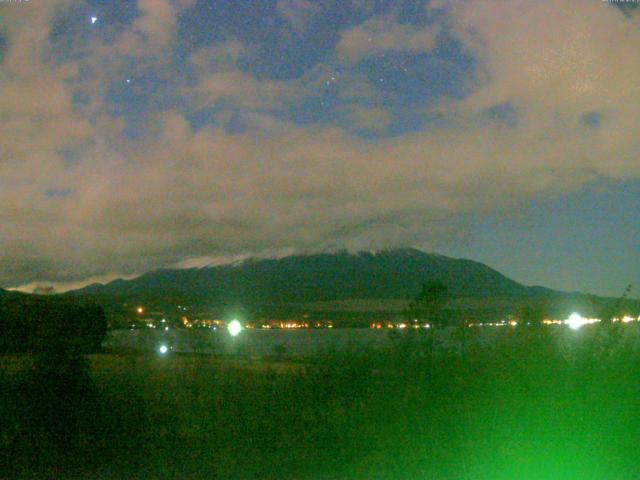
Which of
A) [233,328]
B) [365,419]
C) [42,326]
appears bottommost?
[365,419]

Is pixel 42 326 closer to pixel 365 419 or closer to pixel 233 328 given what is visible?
pixel 365 419

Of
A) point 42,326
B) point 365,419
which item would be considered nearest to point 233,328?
point 42,326

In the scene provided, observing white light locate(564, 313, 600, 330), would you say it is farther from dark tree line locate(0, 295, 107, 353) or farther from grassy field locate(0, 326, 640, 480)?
dark tree line locate(0, 295, 107, 353)

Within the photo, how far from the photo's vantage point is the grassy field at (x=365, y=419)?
34.7 feet

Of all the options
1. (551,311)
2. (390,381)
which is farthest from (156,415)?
(551,311)

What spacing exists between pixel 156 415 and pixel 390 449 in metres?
3.97

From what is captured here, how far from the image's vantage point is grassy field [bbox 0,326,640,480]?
10562mm

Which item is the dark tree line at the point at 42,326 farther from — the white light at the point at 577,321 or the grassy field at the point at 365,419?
the white light at the point at 577,321

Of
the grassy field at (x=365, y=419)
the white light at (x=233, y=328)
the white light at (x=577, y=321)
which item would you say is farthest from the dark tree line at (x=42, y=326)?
the white light at (x=233, y=328)

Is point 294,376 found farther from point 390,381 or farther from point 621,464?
point 621,464

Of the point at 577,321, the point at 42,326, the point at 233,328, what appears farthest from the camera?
the point at 233,328

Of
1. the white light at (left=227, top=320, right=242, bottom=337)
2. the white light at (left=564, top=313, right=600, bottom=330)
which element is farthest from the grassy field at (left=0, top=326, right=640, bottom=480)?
the white light at (left=227, top=320, right=242, bottom=337)

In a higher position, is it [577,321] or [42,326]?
[42,326]

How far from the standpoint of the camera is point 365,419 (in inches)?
488
